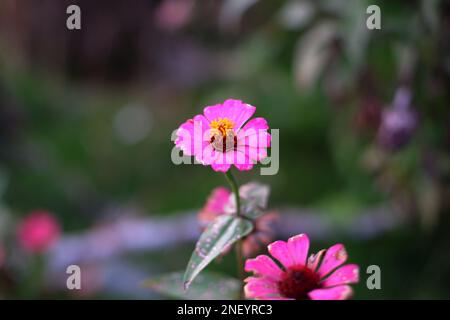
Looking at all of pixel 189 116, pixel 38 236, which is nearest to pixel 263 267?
pixel 38 236

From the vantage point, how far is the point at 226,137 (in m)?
0.38

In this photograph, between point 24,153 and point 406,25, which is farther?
point 24,153

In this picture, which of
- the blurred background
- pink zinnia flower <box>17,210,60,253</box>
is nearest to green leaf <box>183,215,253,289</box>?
the blurred background

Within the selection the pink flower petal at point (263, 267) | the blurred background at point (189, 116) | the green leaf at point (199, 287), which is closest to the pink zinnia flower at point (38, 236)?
the blurred background at point (189, 116)

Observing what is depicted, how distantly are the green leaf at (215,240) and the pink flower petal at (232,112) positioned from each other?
7 cm

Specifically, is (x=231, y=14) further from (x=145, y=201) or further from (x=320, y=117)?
(x=145, y=201)

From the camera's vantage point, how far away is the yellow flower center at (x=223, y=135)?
14.8 inches

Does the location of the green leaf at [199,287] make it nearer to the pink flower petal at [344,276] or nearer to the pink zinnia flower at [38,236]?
the pink flower petal at [344,276]

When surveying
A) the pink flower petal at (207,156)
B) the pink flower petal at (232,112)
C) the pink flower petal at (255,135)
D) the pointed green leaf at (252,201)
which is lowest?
the pointed green leaf at (252,201)

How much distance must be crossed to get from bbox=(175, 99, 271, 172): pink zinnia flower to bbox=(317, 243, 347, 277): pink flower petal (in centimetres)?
7

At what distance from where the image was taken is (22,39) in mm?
1841
